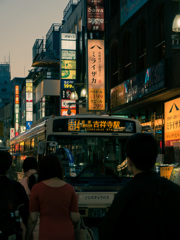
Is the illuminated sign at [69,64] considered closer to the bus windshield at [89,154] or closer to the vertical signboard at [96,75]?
the vertical signboard at [96,75]

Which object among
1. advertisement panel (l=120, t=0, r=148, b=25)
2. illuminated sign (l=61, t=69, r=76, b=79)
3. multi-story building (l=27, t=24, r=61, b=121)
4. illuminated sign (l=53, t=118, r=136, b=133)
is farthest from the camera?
multi-story building (l=27, t=24, r=61, b=121)

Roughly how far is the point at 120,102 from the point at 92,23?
16.2 ft

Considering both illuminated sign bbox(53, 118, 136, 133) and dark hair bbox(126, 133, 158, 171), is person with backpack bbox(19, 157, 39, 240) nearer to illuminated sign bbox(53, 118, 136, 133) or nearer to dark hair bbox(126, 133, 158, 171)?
dark hair bbox(126, 133, 158, 171)

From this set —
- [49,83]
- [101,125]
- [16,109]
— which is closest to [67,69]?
[49,83]

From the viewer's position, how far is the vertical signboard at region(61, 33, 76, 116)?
38.2 metres

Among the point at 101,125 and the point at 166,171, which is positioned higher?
the point at 101,125

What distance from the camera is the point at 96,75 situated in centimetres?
2886

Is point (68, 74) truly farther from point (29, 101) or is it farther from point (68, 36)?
point (29, 101)

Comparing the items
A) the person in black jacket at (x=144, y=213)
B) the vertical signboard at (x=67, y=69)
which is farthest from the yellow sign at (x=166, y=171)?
the vertical signboard at (x=67, y=69)

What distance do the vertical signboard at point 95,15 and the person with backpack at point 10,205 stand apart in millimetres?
24686

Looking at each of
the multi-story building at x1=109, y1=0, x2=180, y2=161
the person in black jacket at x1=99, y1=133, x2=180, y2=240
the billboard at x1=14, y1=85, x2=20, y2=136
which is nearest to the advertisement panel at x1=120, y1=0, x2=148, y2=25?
the multi-story building at x1=109, y1=0, x2=180, y2=161

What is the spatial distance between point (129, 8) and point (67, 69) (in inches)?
406

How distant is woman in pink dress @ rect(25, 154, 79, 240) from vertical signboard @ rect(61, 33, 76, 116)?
3264 centimetres

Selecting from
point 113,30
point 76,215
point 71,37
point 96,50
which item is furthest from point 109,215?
point 71,37
